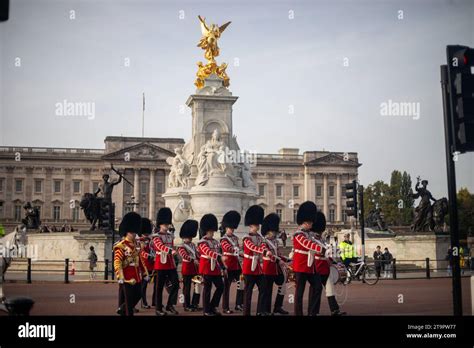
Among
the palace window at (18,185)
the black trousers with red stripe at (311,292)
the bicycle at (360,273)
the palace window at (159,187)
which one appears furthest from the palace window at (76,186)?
the black trousers with red stripe at (311,292)

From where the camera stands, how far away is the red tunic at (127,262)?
12156 mm

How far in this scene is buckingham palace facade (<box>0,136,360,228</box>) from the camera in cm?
9694

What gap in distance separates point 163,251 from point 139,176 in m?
86.8

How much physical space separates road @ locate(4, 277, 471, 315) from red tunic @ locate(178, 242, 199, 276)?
38.3 inches

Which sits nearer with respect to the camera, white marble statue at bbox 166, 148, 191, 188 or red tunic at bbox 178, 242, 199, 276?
red tunic at bbox 178, 242, 199, 276

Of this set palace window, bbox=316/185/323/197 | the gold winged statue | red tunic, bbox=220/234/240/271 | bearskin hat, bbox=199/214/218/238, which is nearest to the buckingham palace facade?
palace window, bbox=316/185/323/197

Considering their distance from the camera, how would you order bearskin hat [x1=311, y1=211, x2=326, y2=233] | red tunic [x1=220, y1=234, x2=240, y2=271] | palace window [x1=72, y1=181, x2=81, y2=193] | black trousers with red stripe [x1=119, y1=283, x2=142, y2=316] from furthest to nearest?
1. palace window [x1=72, y1=181, x2=81, y2=193]
2. red tunic [x1=220, y1=234, x2=240, y2=271]
3. bearskin hat [x1=311, y1=211, x2=326, y2=233]
4. black trousers with red stripe [x1=119, y1=283, x2=142, y2=316]

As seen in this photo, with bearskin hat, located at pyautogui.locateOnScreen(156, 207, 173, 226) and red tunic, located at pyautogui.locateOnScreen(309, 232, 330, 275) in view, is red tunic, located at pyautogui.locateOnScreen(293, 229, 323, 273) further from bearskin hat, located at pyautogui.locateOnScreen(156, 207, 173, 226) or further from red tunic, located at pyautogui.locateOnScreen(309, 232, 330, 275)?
bearskin hat, located at pyautogui.locateOnScreen(156, 207, 173, 226)

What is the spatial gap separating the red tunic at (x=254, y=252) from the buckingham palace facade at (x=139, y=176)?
269ft

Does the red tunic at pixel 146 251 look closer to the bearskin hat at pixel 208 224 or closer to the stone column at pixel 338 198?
the bearskin hat at pixel 208 224

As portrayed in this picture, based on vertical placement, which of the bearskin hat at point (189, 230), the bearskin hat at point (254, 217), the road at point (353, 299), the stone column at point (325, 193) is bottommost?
the road at point (353, 299)

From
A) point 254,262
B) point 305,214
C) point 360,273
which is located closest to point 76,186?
point 360,273

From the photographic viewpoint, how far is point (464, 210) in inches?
1913

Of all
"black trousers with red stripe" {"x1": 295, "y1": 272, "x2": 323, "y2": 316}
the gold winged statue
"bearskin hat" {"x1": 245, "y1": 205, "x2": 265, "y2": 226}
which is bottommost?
"black trousers with red stripe" {"x1": 295, "y1": 272, "x2": 323, "y2": 316}
